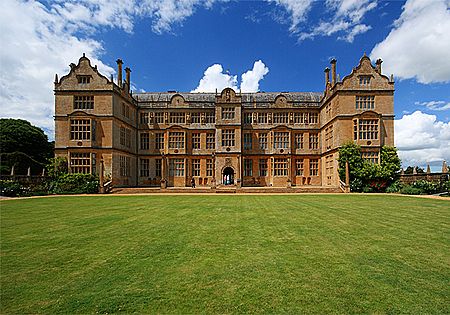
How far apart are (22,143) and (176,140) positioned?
25.4 metres

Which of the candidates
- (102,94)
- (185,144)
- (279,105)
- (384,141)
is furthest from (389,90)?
(102,94)

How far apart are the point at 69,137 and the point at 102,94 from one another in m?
5.79

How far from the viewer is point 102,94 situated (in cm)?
2895

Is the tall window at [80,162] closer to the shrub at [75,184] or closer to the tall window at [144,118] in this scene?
the shrub at [75,184]

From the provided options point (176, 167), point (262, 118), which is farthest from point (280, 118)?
point (176, 167)

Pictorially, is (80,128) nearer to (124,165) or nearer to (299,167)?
(124,165)

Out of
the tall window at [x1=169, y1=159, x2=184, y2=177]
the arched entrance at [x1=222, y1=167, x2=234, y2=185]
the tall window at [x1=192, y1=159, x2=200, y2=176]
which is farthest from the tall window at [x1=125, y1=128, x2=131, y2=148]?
the arched entrance at [x1=222, y1=167, x2=234, y2=185]

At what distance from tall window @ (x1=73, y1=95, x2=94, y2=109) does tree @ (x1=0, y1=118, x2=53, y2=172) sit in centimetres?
1377

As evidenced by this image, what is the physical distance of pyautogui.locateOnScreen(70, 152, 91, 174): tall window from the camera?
28.0 m

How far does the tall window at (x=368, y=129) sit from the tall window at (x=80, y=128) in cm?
2929

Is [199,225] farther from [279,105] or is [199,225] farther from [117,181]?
[279,105]

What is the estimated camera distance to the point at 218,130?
110 feet

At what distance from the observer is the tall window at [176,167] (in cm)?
3534

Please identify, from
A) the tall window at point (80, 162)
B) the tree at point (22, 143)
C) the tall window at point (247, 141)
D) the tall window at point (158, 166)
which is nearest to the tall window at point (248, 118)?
the tall window at point (247, 141)
